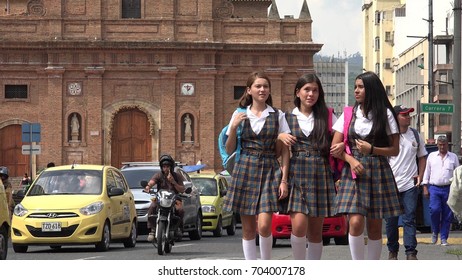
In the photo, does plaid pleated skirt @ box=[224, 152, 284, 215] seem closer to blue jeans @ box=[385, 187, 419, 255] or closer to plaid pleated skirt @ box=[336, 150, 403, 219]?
plaid pleated skirt @ box=[336, 150, 403, 219]

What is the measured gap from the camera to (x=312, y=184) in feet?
36.4

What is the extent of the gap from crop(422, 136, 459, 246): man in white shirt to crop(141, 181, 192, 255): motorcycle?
3619 mm

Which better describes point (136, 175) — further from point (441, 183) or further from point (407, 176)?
point (407, 176)

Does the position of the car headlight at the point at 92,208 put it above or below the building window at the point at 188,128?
below

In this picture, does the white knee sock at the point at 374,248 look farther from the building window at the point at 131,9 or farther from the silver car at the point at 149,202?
the building window at the point at 131,9

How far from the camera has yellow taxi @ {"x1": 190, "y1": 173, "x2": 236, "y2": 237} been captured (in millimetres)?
28375

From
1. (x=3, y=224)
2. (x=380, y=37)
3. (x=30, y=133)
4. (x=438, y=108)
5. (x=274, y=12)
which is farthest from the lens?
(x=380, y=37)

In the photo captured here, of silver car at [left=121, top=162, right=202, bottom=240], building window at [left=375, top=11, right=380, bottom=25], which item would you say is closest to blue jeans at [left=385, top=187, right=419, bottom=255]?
silver car at [left=121, top=162, right=202, bottom=240]

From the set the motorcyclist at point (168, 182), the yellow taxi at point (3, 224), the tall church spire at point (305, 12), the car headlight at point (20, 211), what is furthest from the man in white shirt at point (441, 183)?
the tall church spire at point (305, 12)

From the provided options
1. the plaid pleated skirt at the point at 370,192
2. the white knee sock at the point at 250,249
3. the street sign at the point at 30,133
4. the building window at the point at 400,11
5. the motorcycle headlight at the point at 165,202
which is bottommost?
the motorcycle headlight at the point at 165,202

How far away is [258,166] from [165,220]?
8.71 m

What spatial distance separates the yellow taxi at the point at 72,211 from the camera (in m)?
20.1

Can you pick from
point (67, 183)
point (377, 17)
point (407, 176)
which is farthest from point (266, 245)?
point (377, 17)
